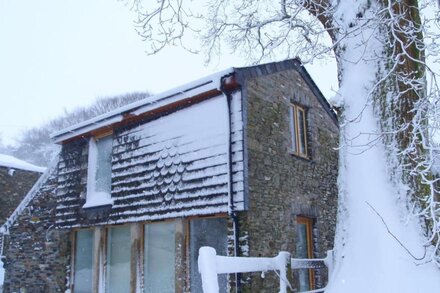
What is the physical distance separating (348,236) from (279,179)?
4.51 metres

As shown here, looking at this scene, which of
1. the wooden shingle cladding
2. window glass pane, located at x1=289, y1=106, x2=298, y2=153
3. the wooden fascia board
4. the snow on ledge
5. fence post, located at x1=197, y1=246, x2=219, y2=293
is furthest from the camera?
the snow on ledge

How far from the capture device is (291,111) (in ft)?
33.0

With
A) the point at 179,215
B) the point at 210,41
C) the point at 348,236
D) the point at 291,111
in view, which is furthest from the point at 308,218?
the point at 348,236

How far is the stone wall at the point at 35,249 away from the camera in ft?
44.0

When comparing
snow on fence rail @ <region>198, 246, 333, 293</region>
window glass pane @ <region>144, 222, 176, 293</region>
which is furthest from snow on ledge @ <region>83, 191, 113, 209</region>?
snow on fence rail @ <region>198, 246, 333, 293</region>

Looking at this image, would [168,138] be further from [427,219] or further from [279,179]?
[427,219]

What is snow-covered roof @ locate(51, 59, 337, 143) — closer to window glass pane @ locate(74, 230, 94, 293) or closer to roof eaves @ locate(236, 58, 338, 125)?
roof eaves @ locate(236, 58, 338, 125)

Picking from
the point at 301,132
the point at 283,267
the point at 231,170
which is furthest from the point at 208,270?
the point at 301,132

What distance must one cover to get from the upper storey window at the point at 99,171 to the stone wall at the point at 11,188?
357 inches

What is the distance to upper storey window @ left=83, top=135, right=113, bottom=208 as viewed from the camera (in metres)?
10.5

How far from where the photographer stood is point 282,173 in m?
9.09

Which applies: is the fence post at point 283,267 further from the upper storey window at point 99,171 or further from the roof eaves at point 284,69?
the upper storey window at point 99,171

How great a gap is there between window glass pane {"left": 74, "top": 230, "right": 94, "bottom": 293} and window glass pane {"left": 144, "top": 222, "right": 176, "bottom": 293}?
2219 millimetres

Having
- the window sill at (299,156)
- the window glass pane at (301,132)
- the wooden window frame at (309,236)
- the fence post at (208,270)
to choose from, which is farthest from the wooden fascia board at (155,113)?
the fence post at (208,270)
